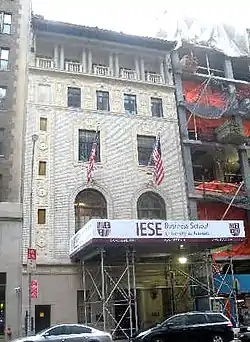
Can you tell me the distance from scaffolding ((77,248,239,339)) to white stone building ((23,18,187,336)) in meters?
0.92

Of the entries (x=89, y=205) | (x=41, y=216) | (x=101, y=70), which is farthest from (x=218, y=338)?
(x=101, y=70)

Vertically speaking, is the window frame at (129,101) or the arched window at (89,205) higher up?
the window frame at (129,101)

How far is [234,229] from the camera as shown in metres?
24.2

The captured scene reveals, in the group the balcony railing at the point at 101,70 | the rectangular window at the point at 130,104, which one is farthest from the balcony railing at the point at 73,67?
the rectangular window at the point at 130,104

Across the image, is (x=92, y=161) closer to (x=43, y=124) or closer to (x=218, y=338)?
(x=43, y=124)

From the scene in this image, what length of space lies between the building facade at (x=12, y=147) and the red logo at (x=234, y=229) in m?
12.4

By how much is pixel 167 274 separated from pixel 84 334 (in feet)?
34.9

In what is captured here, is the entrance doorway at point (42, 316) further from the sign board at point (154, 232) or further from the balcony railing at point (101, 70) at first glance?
the balcony railing at point (101, 70)

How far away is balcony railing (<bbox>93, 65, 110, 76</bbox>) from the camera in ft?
108

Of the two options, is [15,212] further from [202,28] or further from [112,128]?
[202,28]

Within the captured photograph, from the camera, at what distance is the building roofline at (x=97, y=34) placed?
3167cm

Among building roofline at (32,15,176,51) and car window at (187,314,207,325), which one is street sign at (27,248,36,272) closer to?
car window at (187,314,207,325)

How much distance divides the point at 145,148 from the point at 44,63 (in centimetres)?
947

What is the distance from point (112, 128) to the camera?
31.5m
